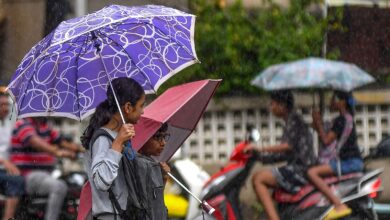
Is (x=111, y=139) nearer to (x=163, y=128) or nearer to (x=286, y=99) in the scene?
(x=163, y=128)

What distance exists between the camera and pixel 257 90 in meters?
11.4

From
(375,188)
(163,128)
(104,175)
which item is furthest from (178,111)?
(375,188)

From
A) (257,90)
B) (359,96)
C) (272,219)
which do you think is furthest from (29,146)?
(359,96)

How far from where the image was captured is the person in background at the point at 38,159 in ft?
30.1

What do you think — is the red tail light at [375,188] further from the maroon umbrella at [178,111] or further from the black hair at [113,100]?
the black hair at [113,100]

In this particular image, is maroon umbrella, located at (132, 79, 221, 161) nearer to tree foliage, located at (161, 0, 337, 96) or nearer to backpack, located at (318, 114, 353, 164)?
backpack, located at (318, 114, 353, 164)

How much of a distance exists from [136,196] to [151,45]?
1006mm

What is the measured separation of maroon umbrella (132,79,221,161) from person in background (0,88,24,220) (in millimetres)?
2701

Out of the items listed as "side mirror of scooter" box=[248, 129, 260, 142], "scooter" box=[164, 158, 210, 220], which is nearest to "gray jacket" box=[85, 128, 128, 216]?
"side mirror of scooter" box=[248, 129, 260, 142]

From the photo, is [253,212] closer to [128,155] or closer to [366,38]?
[366,38]

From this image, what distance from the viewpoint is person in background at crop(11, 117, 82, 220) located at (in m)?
9.18

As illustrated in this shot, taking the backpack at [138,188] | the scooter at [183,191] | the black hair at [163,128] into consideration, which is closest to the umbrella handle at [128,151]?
the backpack at [138,188]

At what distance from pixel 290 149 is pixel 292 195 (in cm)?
34

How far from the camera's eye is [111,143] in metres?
5.70
